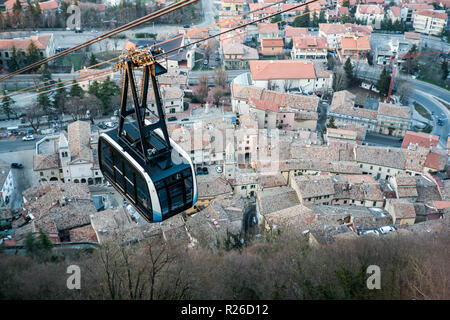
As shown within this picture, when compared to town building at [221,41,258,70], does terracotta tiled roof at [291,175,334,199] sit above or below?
below

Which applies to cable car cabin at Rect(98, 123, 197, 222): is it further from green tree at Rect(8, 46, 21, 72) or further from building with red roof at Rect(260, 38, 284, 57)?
building with red roof at Rect(260, 38, 284, 57)

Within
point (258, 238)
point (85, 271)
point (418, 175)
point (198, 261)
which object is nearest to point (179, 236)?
point (258, 238)

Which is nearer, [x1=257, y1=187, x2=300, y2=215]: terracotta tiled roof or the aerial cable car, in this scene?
the aerial cable car

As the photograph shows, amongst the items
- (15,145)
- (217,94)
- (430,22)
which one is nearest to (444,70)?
(430,22)

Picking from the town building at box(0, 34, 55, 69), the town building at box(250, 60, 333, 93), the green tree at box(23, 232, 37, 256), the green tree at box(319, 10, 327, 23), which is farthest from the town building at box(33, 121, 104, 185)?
the green tree at box(319, 10, 327, 23)

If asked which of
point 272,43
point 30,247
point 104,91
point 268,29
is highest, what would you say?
point 268,29

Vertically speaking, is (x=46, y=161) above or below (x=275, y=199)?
above

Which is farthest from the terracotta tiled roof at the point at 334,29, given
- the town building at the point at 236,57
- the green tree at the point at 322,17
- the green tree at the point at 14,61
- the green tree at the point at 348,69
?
the green tree at the point at 14,61

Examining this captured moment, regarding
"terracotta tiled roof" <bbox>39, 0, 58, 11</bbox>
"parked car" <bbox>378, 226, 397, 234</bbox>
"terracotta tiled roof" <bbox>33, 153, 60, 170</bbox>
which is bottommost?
"parked car" <bbox>378, 226, 397, 234</bbox>

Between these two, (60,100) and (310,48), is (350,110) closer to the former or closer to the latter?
(310,48)

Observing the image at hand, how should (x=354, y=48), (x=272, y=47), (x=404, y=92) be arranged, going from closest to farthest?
1. (x=404, y=92)
2. (x=354, y=48)
3. (x=272, y=47)
